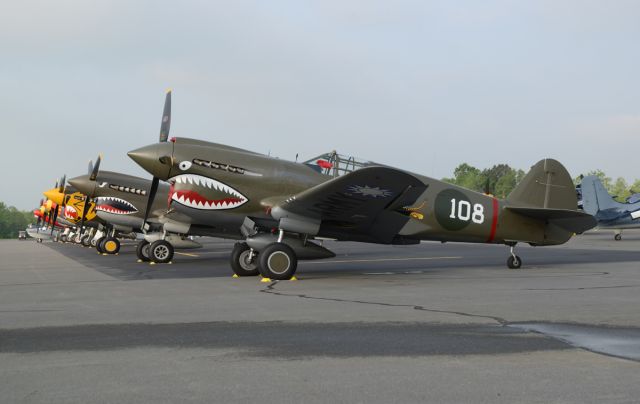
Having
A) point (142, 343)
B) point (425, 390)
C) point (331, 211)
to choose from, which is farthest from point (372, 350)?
point (331, 211)

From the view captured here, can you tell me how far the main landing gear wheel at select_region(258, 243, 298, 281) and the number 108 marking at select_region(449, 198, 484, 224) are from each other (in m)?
4.12

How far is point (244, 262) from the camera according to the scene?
40.2 feet

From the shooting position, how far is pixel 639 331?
17.5 feet

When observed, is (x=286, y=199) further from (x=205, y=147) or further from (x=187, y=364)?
(x=187, y=364)

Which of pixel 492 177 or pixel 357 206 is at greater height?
pixel 492 177

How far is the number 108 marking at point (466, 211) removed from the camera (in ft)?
42.2

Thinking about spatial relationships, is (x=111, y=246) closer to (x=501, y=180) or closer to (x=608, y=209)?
(x=608, y=209)

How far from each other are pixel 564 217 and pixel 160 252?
11586mm

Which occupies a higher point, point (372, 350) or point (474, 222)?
point (474, 222)

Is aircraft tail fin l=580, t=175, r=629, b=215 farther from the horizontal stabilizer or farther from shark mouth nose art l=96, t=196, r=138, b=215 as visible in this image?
shark mouth nose art l=96, t=196, r=138, b=215

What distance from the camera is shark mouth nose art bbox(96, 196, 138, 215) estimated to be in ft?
68.1

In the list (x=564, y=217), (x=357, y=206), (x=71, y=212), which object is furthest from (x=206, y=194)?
(x=71, y=212)

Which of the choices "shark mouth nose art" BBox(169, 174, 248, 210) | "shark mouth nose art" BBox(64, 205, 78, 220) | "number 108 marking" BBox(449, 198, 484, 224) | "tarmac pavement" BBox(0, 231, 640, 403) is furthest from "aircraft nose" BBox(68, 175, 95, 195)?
"number 108 marking" BBox(449, 198, 484, 224)

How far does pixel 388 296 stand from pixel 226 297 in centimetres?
238
